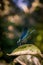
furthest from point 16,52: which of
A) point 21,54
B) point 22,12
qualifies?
point 22,12

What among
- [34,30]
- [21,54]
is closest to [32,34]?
[34,30]

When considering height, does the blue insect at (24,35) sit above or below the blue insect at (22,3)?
below

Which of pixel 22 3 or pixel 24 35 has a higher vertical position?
pixel 22 3

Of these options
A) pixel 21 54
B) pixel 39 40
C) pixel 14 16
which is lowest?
pixel 21 54

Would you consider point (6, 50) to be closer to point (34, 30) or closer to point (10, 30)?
point (10, 30)

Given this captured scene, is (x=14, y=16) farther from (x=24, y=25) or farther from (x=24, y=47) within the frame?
(x=24, y=47)

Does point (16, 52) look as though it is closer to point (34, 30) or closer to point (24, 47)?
point (24, 47)

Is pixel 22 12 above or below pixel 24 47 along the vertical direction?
above

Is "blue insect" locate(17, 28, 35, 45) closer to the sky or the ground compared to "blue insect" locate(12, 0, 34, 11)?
closer to the ground

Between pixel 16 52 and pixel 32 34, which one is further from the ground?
pixel 32 34
